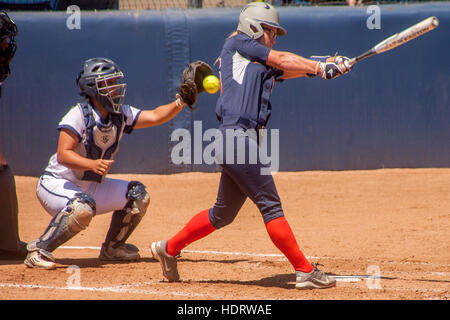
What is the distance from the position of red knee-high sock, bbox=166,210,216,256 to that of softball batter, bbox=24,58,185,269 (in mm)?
802

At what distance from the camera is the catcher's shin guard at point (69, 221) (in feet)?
16.8

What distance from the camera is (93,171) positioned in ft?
17.2

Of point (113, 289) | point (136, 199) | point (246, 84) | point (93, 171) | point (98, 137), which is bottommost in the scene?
point (113, 289)

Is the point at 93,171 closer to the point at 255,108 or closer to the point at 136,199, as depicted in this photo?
the point at 136,199

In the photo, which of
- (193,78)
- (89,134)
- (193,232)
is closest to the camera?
(193,232)

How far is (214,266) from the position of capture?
18.0 feet

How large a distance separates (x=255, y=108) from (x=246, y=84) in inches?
6.6

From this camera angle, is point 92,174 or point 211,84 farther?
point 92,174

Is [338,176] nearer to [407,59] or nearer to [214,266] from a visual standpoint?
[407,59]
